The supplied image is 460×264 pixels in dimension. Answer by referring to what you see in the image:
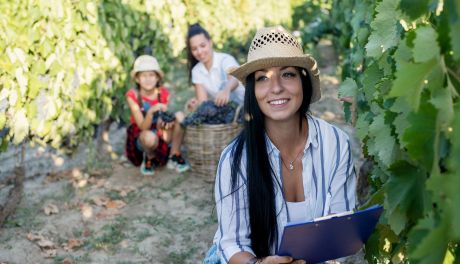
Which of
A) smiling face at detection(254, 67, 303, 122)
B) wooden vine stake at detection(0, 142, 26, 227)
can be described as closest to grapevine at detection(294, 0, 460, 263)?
smiling face at detection(254, 67, 303, 122)

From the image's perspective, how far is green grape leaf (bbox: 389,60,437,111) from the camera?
1.16m

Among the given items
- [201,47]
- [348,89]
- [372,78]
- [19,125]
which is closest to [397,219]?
[372,78]

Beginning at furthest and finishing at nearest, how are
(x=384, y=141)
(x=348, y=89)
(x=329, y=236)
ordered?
(x=348, y=89) < (x=329, y=236) < (x=384, y=141)

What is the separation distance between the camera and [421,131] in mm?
1171

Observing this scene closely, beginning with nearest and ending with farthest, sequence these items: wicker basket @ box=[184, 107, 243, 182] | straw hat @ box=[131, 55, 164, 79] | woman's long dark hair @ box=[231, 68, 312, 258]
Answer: woman's long dark hair @ box=[231, 68, 312, 258] → wicker basket @ box=[184, 107, 243, 182] → straw hat @ box=[131, 55, 164, 79]

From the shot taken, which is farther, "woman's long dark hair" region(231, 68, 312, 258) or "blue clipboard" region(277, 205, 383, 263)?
"woman's long dark hair" region(231, 68, 312, 258)

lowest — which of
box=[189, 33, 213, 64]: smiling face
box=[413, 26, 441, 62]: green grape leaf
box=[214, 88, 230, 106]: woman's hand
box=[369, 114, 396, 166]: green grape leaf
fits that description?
box=[369, 114, 396, 166]: green grape leaf

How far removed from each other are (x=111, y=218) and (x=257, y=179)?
2407 mm

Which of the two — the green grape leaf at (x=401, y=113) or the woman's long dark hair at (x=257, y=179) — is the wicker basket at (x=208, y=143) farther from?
the green grape leaf at (x=401, y=113)

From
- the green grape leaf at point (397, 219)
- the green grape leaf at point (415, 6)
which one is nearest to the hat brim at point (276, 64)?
the green grape leaf at point (397, 219)

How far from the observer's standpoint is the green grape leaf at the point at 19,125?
4.34 metres

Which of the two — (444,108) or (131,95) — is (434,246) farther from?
(131,95)

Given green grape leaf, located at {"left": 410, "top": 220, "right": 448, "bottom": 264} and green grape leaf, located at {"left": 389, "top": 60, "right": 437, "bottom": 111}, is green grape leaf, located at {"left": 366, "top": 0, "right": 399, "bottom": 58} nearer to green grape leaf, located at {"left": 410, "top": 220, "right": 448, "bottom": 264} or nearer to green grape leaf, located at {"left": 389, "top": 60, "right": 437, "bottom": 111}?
green grape leaf, located at {"left": 389, "top": 60, "right": 437, "bottom": 111}

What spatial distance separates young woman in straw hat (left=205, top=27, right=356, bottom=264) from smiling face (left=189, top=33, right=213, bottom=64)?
3046 mm
